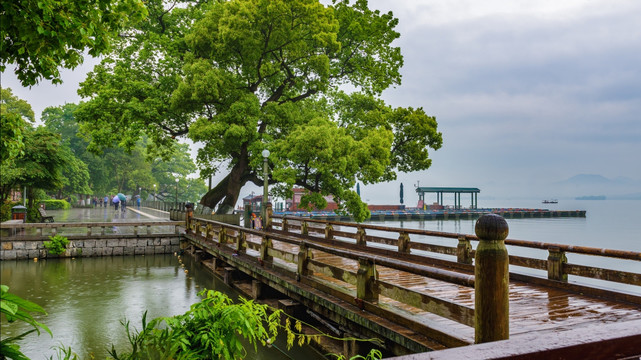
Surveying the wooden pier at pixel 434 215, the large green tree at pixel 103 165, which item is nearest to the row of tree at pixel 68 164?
the large green tree at pixel 103 165

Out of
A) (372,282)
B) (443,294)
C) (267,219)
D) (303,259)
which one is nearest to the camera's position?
(372,282)

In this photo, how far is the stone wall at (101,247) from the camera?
66.0 ft

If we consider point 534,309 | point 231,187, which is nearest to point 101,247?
point 231,187

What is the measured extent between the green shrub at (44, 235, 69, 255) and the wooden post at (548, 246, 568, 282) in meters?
21.2

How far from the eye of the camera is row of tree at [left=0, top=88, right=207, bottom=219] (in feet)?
82.2

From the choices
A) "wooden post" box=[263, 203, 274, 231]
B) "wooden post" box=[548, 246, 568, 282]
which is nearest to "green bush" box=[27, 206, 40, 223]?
"wooden post" box=[263, 203, 274, 231]

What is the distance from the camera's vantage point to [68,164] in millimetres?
31000

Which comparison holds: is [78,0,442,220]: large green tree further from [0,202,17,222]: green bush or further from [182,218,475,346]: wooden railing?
[182,218,475,346]: wooden railing

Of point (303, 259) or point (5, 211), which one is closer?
point (303, 259)

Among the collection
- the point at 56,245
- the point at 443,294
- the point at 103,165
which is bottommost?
the point at 56,245

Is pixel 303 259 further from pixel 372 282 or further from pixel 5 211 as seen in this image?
pixel 5 211

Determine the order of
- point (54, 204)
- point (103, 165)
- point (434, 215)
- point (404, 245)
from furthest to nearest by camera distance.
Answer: point (434, 215) → point (103, 165) → point (54, 204) → point (404, 245)

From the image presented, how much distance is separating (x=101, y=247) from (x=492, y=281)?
2256 centimetres

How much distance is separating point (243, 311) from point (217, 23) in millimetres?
22249
